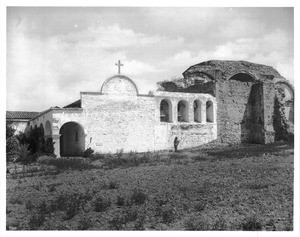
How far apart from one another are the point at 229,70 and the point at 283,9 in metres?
16.7

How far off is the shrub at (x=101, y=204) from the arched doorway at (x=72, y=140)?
31.9 ft

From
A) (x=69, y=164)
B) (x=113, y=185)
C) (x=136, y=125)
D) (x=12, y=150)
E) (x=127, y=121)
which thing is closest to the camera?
(x=113, y=185)

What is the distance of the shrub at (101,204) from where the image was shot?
869cm

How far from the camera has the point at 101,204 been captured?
8789 millimetres

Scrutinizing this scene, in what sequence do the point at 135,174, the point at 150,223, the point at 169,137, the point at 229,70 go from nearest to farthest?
the point at 150,223 → the point at 135,174 → the point at 169,137 → the point at 229,70

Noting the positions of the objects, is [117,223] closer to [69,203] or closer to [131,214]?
[131,214]

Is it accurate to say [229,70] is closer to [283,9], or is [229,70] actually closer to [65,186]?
[283,9]

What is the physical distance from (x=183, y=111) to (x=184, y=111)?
0.12m

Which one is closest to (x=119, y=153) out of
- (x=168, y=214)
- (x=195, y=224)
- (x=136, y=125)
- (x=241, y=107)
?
(x=136, y=125)

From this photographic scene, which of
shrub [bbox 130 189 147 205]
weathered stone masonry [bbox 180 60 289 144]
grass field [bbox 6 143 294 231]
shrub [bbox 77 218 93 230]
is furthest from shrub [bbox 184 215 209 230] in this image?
weathered stone masonry [bbox 180 60 289 144]

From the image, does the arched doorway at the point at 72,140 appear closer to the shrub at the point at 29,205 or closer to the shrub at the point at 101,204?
the shrub at the point at 29,205

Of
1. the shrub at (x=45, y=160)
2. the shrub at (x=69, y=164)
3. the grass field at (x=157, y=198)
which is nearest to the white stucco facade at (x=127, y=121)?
the shrub at (x=45, y=160)
